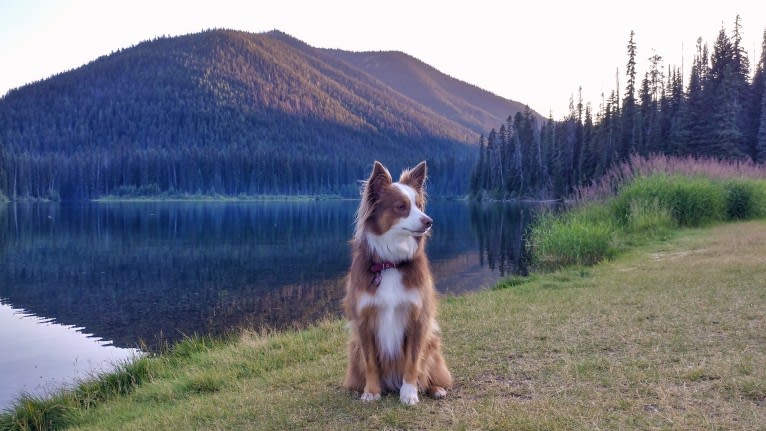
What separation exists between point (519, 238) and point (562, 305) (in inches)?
761

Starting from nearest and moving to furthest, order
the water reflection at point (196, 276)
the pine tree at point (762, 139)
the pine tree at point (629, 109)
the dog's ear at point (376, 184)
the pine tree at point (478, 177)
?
the dog's ear at point (376, 184)
the water reflection at point (196, 276)
the pine tree at point (762, 139)
the pine tree at point (629, 109)
the pine tree at point (478, 177)

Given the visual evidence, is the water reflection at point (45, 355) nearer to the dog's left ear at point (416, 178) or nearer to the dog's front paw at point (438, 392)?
the dog's front paw at point (438, 392)

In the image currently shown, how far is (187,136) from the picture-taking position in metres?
152

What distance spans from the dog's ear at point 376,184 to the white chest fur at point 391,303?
0.66 m

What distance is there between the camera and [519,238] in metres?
28.2

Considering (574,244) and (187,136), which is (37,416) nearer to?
(574,244)

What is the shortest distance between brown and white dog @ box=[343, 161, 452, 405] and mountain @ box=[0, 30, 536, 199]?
113 m

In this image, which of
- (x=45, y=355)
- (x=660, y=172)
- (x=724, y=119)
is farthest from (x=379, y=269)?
(x=724, y=119)

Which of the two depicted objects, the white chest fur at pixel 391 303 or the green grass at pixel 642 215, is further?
the green grass at pixel 642 215

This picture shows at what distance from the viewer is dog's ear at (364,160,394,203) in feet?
16.3

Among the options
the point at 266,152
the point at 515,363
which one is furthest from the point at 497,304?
the point at 266,152

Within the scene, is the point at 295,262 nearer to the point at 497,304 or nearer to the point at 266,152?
the point at 497,304

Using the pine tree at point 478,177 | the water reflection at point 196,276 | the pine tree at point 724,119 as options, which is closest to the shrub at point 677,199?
the water reflection at point 196,276

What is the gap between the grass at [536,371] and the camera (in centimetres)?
464
